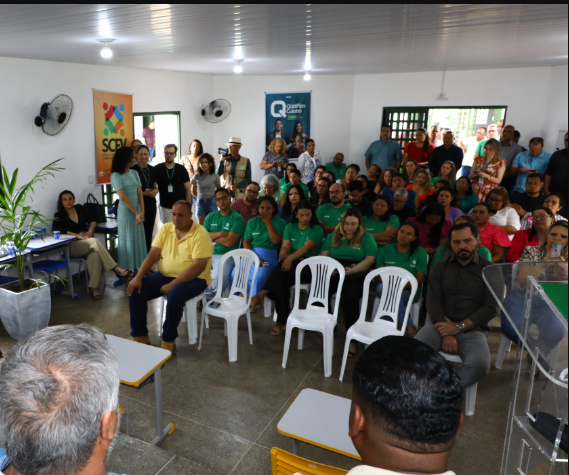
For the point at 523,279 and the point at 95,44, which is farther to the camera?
the point at 95,44

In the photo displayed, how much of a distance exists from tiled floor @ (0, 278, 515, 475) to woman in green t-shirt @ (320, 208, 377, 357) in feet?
1.49

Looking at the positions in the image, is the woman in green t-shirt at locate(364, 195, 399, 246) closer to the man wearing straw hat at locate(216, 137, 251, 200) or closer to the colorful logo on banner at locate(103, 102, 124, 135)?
the man wearing straw hat at locate(216, 137, 251, 200)

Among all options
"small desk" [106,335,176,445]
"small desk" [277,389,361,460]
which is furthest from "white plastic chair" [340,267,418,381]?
"small desk" [106,335,176,445]

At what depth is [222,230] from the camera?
16.3 ft

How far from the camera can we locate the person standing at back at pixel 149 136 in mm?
7648

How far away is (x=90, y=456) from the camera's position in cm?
107

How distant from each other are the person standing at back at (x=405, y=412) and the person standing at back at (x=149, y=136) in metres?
7.25

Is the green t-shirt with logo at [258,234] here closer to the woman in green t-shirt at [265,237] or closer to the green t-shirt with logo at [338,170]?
the woman in green t-shirt at [265,237]

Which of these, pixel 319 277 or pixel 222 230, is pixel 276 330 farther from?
pixel 222 230

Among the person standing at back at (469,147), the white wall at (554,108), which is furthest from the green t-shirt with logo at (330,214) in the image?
the white wall at (554,108)

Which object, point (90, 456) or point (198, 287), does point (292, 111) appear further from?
point (90, 456)

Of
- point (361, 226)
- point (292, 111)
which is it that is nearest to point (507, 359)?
point (361, 226)

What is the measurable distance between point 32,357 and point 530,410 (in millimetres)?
1622

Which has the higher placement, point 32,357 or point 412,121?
point 412,121
